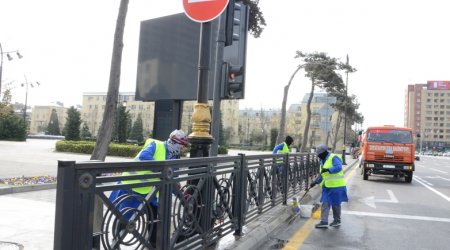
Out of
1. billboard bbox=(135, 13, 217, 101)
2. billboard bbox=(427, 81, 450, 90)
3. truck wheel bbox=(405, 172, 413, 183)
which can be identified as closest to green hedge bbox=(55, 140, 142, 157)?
truck wheel bbox=(405, 172, 413, 183)

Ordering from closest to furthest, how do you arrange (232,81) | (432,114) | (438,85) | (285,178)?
1. (232,81)
2. (285,178)
3. (438,85)
4. (432,114)

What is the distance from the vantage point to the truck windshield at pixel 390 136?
56.2ft

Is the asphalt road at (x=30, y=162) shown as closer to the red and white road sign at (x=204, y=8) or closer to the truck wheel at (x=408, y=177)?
the red and white road sign at (x=204, y=8)

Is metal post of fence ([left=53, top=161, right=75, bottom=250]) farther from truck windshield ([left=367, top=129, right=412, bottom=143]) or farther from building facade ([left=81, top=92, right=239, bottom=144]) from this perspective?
building facade ([left=81, top=92, right=239, bottom=144])

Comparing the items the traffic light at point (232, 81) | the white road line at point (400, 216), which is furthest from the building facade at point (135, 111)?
the traffic light at point (232, 81)

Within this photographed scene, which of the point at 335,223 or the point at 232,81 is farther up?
the point at 232,81

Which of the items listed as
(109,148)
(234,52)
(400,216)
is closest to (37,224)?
(234,52)

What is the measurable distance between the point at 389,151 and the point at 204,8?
14.4m

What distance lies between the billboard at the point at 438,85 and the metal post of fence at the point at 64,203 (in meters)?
165

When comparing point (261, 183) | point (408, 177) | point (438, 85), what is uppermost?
point (438, 85)

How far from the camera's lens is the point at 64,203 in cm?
239

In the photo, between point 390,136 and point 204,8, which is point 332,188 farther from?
point 390,136

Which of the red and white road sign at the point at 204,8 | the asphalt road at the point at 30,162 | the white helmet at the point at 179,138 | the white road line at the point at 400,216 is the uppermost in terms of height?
the red and white road sign at the point at 204,8

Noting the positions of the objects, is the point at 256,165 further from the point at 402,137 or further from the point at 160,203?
the point at 402,137
